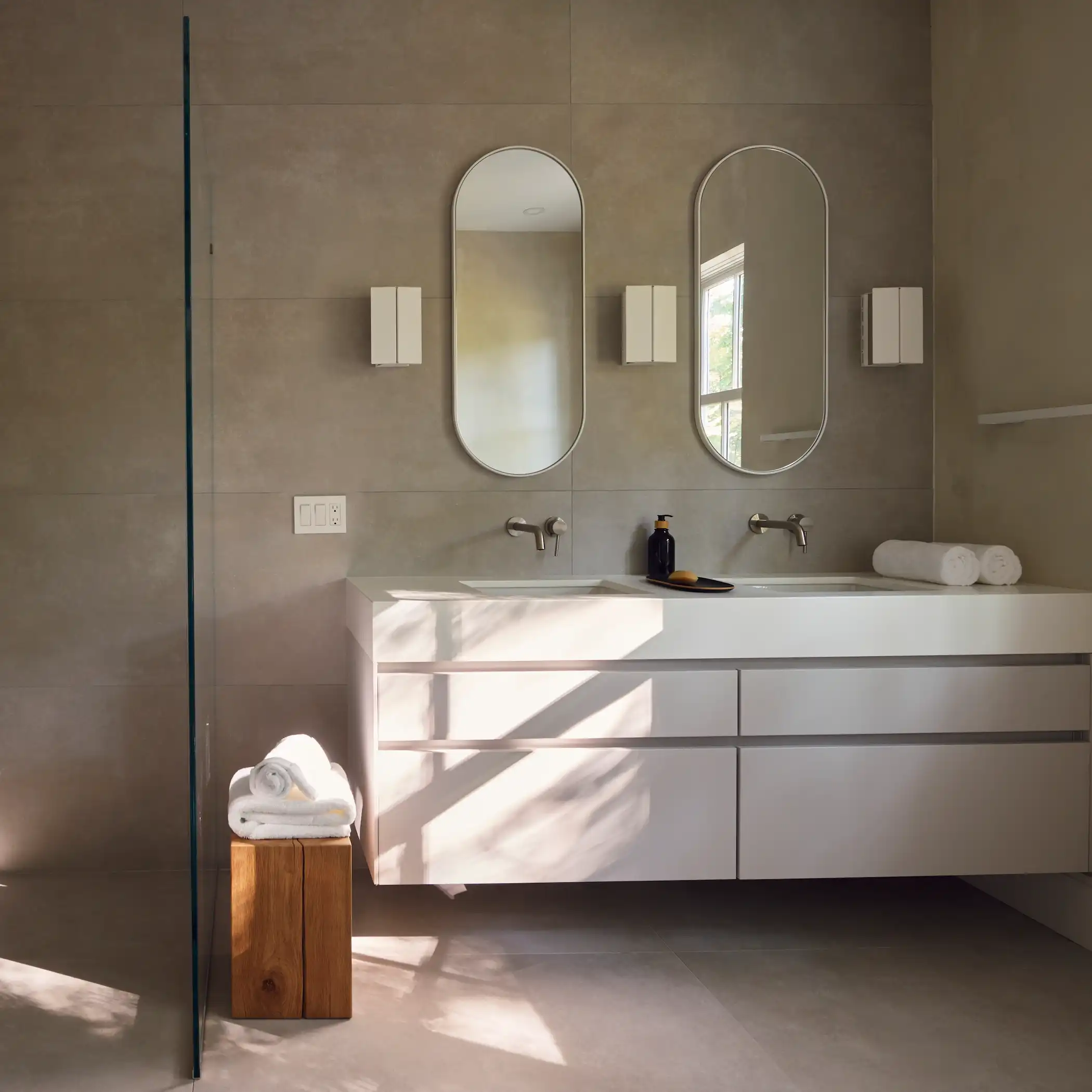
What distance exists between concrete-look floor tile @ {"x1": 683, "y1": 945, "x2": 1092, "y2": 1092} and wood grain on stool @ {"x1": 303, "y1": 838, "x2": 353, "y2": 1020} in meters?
0.76

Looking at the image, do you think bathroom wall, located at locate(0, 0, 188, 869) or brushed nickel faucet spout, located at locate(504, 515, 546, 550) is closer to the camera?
bathroom wall, located at locate(0, 0, 188, 869)

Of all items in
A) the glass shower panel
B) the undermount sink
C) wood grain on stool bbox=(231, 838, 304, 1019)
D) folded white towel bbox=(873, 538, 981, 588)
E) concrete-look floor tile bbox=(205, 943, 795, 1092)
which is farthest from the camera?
the undermount sink

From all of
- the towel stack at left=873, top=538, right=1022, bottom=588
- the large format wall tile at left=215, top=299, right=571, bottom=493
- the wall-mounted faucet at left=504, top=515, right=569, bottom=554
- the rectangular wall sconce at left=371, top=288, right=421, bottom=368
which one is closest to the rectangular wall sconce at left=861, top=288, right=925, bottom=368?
the towel stack at left=873, top=538, right=1022, bottom=588

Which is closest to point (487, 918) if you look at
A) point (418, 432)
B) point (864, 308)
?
point (418, 432)

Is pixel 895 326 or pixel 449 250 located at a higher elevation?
pixel 449 250

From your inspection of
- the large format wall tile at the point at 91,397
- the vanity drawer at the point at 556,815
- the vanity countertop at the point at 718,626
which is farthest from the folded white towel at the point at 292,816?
the large format wall tile at the point at 91,397

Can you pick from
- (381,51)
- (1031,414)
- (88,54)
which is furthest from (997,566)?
(88,54)

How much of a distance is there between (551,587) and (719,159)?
1.28m

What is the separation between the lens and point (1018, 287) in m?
2.94

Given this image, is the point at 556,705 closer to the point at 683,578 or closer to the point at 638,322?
the point at 683,578

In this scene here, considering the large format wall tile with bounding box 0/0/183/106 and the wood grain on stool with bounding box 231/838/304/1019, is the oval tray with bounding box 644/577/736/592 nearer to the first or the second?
the wood grain on stool with bounding box 231/838/304/1019

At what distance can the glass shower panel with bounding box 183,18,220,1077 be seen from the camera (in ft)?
5.97

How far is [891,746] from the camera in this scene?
8.43 feet

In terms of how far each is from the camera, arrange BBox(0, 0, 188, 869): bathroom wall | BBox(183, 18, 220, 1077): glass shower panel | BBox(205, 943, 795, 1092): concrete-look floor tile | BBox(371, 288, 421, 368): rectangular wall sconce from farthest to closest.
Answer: BBox(371, 288, 421, 368): rectangular wall sconce, BBox(0, 0, 188, 869): bathroom wall, BBox(205, 943, 795, 1092): concrete-look floor tile, BBox(183, 18, 220, 1077): glass shower panel
